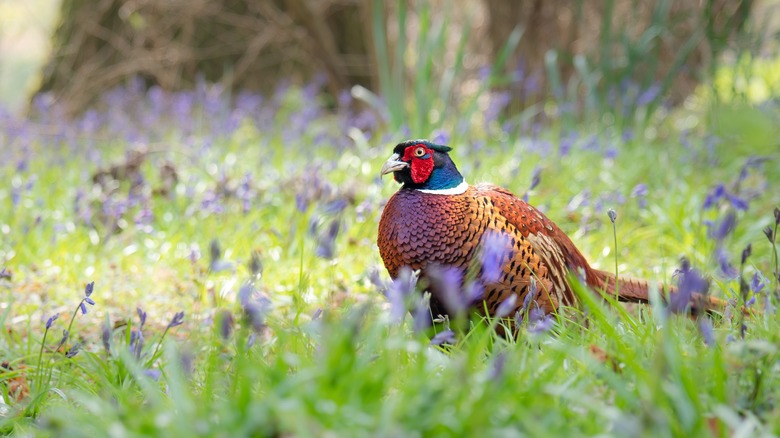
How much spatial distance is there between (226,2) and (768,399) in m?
7.81

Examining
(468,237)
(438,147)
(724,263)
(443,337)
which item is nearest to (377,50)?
(438,147)

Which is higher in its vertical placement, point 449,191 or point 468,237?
point 449,191

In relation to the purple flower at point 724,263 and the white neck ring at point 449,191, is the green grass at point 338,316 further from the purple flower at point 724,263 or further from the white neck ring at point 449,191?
the white neck ring at point 449,191

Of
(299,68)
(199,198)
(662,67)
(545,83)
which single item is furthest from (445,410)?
(299,68)

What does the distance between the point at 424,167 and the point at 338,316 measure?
77cm

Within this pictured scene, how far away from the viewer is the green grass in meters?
1.54

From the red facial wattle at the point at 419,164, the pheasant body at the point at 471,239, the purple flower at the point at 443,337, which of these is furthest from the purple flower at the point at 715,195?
the purple flower at the point at 443,337

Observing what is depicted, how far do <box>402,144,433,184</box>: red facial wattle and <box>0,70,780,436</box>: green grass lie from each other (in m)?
0.36

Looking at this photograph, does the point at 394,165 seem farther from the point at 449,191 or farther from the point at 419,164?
the point at 449,191

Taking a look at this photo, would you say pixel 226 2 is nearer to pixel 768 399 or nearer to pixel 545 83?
pixel 545 83

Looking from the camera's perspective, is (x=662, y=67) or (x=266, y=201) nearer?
(x=266, y=201)

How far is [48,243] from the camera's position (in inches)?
164

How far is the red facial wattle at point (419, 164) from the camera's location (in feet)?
9.00

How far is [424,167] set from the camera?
2744mm
